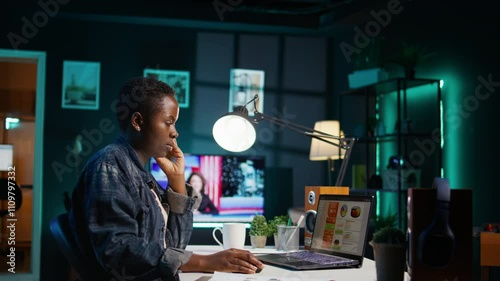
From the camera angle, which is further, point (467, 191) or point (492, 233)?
point (492, 233)

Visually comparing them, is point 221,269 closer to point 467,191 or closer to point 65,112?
point 467,191

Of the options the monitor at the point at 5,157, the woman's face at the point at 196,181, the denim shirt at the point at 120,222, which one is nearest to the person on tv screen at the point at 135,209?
the denim shirt at the point at 120,222

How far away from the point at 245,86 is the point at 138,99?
4.28 meters

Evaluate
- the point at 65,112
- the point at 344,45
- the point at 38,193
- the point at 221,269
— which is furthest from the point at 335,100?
the point at 221,269

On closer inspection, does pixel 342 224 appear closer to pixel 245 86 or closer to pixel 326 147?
pixel 326 147

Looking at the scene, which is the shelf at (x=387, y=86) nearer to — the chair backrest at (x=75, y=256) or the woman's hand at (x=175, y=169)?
the woman's hand at (x=175, y=169)

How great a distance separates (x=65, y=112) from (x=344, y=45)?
292 centimetres

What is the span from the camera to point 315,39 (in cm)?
621

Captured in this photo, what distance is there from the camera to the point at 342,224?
2.03m

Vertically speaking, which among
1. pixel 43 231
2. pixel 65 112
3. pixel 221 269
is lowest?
pixel 43 231

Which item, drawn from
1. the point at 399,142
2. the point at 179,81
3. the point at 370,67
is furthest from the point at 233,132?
the point at 179,81

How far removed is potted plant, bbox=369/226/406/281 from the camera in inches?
57.2

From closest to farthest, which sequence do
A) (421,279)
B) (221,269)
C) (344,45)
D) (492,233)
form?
(421,279)
(221,269)
(492,233)
(344,45)

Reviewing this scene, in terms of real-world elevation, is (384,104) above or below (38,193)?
above
